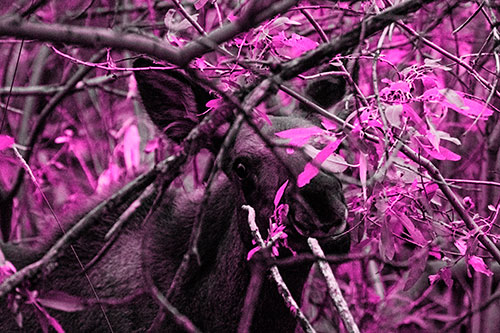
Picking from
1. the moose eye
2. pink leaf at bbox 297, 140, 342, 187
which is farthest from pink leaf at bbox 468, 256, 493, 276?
the moose eye

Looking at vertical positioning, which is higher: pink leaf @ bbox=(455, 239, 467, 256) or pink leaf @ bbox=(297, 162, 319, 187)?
pink leaf @ bbox=(297, 162, 319, 187)

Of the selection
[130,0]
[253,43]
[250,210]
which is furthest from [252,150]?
[130,0]

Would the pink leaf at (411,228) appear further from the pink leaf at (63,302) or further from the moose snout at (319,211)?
the pink leaf at (63,302)

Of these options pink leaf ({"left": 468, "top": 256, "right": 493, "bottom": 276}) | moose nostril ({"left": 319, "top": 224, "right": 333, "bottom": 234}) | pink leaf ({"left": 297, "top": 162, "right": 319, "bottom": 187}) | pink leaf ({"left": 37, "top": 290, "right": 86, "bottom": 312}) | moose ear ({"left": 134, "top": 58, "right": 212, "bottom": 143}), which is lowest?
pink leaf ({"left": 468, "top": 256, "right": 493, "bottom": 276})

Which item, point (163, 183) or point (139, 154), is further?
point (139, 154)

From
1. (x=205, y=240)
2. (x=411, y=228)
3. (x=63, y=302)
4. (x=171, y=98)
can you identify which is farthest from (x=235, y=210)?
(x=63, y=302)

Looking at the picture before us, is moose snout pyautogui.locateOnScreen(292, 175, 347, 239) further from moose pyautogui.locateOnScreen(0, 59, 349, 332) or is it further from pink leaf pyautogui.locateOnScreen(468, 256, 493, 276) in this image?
pink leaf pyautogui.locateOnScreen(468, 256, 493, 276)

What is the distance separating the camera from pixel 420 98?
2.46 meters

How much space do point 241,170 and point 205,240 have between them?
0.65m

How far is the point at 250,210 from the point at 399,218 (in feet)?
2.15

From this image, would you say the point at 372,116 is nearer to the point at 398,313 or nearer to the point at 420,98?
the point at 420,98

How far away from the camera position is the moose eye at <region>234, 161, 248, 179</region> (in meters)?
3.22

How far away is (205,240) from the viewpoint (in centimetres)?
368

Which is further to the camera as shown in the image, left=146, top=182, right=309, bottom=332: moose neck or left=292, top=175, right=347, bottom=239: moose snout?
left=146, top=182, right=309, bottom=332: moose neck
